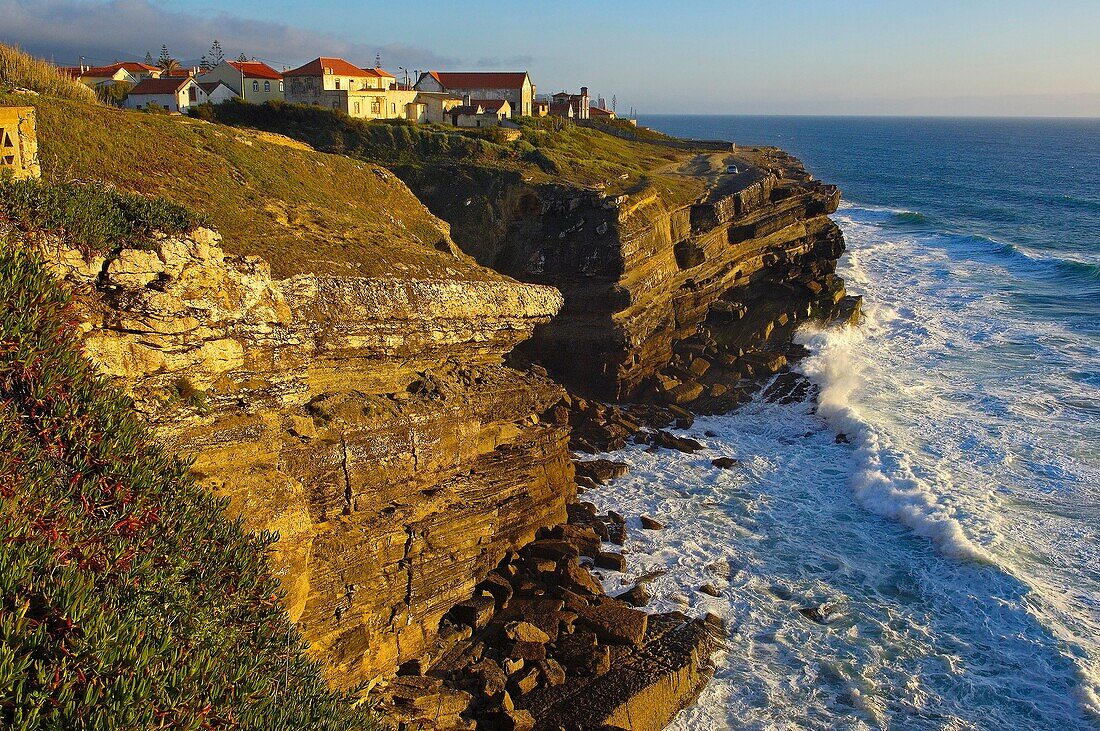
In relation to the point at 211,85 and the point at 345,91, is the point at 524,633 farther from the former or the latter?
the point at 211,85

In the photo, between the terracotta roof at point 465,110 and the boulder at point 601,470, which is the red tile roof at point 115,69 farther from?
the boulder at point 601,470

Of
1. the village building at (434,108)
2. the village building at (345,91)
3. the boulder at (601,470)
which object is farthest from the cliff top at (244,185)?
the village building at (434,108)

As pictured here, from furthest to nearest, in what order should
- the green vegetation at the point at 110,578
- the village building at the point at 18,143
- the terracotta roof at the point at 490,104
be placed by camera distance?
the terracotta roof at the point at 490,104 < the village building at the point at 18,143 < the green vegetation at the point at 110,578

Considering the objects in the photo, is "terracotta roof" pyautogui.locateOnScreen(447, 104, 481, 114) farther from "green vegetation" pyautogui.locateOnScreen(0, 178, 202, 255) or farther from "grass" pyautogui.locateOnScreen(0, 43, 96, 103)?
"green vegetation" pyautogui.locateOnScreen(0, 178, 202, 255)

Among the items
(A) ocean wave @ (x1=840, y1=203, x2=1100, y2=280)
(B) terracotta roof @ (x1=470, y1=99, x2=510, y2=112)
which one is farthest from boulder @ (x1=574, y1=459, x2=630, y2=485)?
(A) ocean wave @ (x1=840, y1=203, x2=1100, y2=280)

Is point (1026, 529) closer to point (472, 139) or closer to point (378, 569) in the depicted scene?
point (378, 569)

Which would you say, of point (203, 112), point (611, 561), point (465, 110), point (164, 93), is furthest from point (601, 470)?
point (164, 93)

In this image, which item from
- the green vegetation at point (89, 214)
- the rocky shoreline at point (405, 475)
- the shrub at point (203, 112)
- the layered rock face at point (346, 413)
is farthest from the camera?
the shrub at point (203, 112)

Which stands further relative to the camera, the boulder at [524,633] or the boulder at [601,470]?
the boulder at [601,470]
